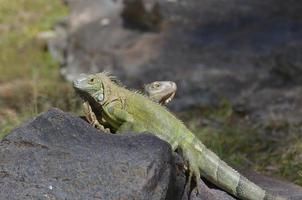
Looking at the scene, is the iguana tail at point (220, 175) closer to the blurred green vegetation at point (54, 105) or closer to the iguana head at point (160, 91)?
the iguana head at point (160, 91)

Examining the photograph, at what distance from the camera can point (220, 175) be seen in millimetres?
3469

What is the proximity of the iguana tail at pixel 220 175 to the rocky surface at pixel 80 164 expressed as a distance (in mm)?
227

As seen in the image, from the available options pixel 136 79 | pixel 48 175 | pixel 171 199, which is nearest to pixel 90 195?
pixel 48 175

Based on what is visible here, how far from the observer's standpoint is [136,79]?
7.45m

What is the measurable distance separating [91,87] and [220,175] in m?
0.69

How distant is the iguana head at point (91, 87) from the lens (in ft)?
11.2

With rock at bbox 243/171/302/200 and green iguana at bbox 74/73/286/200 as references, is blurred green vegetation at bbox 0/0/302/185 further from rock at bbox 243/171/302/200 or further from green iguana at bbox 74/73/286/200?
green iguana at bbox 74/73/286/200

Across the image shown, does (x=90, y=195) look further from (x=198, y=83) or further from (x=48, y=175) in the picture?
(x=198, y=83)

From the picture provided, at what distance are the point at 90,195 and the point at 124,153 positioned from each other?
0.76 feet

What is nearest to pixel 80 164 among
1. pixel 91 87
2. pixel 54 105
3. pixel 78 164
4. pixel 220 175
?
pixel 78 164

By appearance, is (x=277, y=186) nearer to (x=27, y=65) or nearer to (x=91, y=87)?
(x=91, y=87)

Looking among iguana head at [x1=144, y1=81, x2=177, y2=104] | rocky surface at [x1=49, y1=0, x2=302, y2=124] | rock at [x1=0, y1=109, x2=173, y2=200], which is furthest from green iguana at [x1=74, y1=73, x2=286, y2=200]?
rocky surface at [x1=49, y1=0, x2=302, y2=124]

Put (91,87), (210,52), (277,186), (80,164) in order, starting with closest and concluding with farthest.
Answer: (80,164)
(91,87)
(277,186)
(210,52)

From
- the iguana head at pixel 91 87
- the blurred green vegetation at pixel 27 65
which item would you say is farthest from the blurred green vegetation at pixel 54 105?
the iguana head at pixel 91 87
